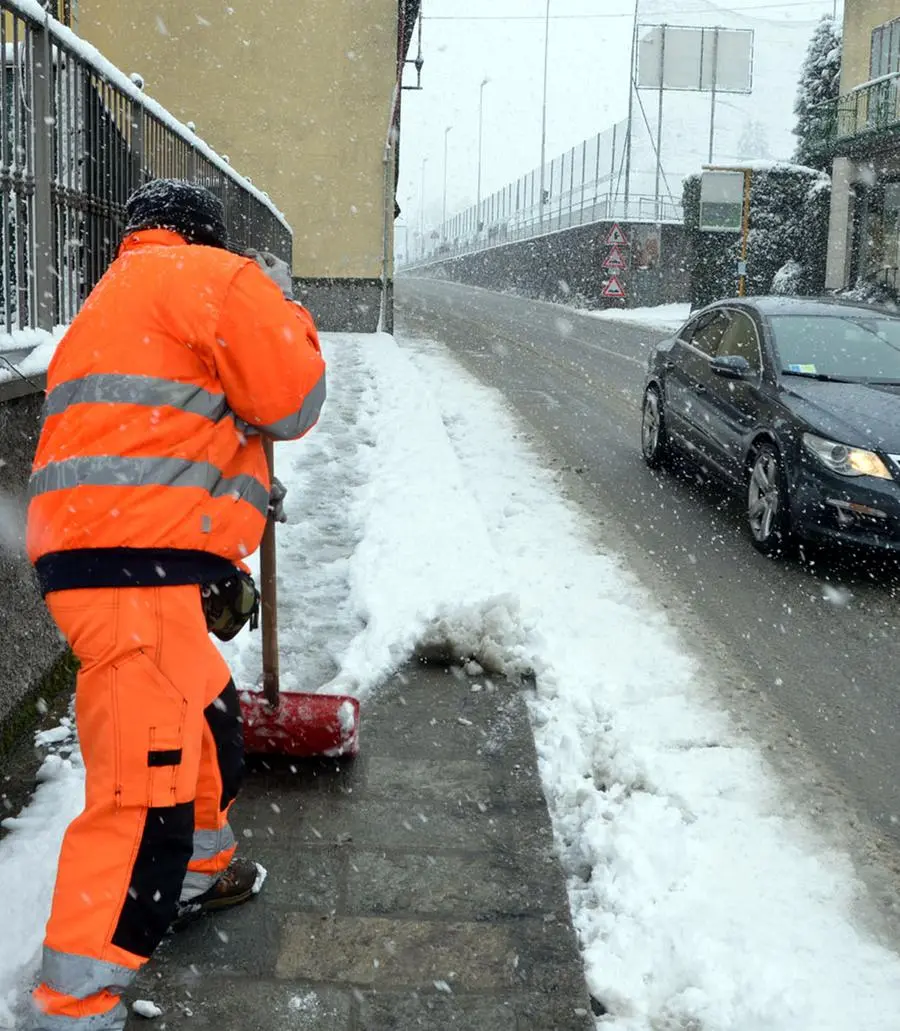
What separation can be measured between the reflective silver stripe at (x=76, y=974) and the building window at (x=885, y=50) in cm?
3511

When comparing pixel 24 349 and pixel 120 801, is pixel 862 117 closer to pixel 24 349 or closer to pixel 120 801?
pixel 24 349

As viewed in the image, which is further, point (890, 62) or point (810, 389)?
point (890, 62)

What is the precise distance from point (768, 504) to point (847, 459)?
2.22 ft

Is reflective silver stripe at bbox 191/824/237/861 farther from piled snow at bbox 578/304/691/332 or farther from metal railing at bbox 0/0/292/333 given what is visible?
piled snow at bbox 578/304/691/332

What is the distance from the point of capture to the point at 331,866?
330cm

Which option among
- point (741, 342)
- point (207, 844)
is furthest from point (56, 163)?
point (741, 342)

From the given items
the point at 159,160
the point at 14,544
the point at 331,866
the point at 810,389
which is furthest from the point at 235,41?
the point at 331,866

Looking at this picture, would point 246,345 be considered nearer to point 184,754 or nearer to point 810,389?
point 184,754

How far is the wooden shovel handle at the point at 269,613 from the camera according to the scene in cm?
355

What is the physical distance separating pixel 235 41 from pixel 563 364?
8.17 metres

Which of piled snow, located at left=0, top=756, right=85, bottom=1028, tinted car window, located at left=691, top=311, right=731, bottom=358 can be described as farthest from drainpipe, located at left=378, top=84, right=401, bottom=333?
piled snow, located at left=0, top=756, right=85, bottom=1028

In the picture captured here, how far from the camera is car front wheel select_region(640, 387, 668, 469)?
9.46 metres

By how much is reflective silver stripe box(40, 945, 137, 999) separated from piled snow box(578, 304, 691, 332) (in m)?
26.9

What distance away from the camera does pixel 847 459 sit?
6418mm
